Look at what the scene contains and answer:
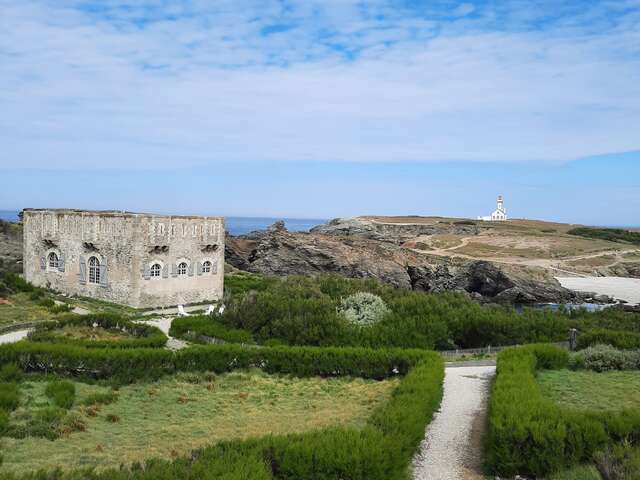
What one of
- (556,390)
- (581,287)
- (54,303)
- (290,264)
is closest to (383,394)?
A: (556,390)

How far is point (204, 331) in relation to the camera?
83.9 feet

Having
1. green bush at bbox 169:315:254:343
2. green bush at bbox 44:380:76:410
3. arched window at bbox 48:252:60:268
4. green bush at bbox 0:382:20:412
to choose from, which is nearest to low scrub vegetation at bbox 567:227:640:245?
green bush at bbox 169:315:254:343

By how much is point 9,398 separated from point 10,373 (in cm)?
291

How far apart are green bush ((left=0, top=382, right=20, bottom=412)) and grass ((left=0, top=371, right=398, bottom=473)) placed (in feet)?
0.79

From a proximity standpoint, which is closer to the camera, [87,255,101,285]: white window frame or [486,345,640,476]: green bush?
[486,345,640,476]: green bush

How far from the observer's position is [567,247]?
92.1 m

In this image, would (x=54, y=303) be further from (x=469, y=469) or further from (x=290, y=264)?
(x=290, y=264)

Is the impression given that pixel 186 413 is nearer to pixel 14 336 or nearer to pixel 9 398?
pixel 9 398

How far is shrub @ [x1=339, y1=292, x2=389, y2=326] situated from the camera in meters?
26.4

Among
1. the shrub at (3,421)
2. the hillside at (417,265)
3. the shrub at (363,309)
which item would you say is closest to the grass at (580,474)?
the shrub at (3,421)

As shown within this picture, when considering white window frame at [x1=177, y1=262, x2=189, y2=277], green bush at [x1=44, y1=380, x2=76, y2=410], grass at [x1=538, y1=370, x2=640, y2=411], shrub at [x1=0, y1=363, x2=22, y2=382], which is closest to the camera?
grass at [x1=538, y1=370, x2=640, y2=411]

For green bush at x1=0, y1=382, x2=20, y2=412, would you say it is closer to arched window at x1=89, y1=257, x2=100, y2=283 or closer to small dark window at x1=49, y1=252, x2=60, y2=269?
arched window at x1=89, y1=257, x2=100, y2=283

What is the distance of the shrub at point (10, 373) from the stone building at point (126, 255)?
14582 millimetres

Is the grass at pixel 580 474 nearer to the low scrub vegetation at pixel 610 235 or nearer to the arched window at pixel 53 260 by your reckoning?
the arched window at pixel 53 260
